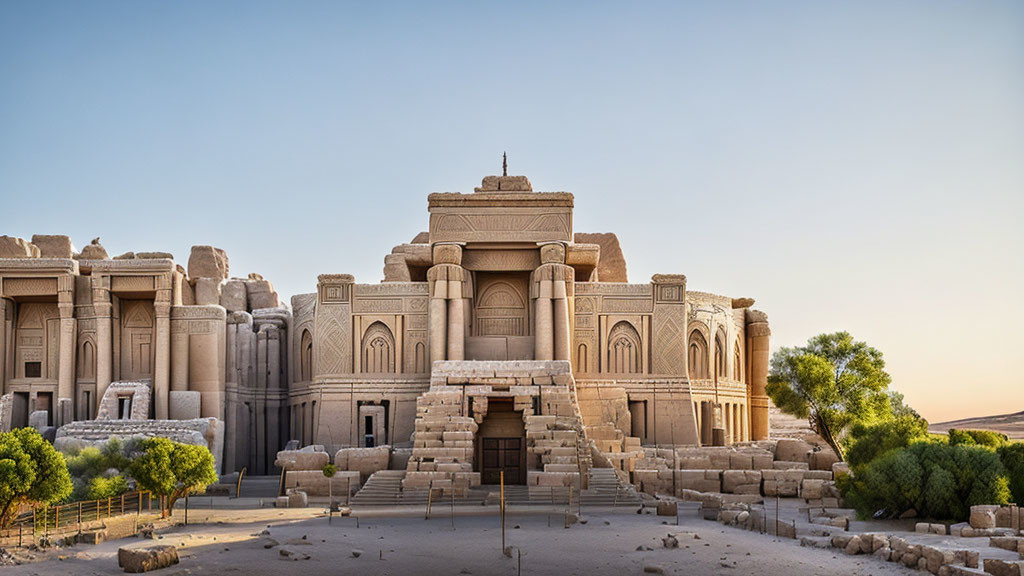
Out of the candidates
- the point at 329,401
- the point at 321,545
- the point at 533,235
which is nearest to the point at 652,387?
the point at 533,235

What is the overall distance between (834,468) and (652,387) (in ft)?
32.9

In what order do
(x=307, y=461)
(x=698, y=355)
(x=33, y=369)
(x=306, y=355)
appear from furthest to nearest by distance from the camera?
1. (x=698, y=355)
2. (x=306, y=355)
3. (x=33, y=369)
4. (x=307, y=461)

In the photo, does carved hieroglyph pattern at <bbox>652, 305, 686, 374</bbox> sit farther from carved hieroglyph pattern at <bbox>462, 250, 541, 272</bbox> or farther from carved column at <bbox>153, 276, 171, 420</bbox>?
carved column at <bbox>153, 276, 171, 420</bbox>

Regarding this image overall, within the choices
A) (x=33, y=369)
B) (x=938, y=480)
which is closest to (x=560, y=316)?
(x=938, y=480)

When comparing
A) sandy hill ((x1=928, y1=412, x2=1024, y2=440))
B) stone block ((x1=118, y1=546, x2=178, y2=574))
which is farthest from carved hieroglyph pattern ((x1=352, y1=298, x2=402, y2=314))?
sandy hill ((x1=928, y1=412, x2=1024, y2=440))

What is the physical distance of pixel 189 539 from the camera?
85.6 feet

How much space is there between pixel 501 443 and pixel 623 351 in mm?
9876

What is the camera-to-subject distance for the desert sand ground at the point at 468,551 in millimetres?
21422

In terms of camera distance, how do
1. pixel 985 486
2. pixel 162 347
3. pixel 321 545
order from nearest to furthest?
pixel 321 545, pixel 985 486, pixel 162 347

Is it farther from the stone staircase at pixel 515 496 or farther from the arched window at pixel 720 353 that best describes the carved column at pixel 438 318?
the arched window at pixel 720 353

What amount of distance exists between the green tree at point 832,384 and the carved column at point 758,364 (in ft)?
15.4

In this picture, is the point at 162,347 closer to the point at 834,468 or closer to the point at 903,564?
the point at 834,468

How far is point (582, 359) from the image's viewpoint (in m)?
46.1

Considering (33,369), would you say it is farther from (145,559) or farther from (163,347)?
(145,559)
